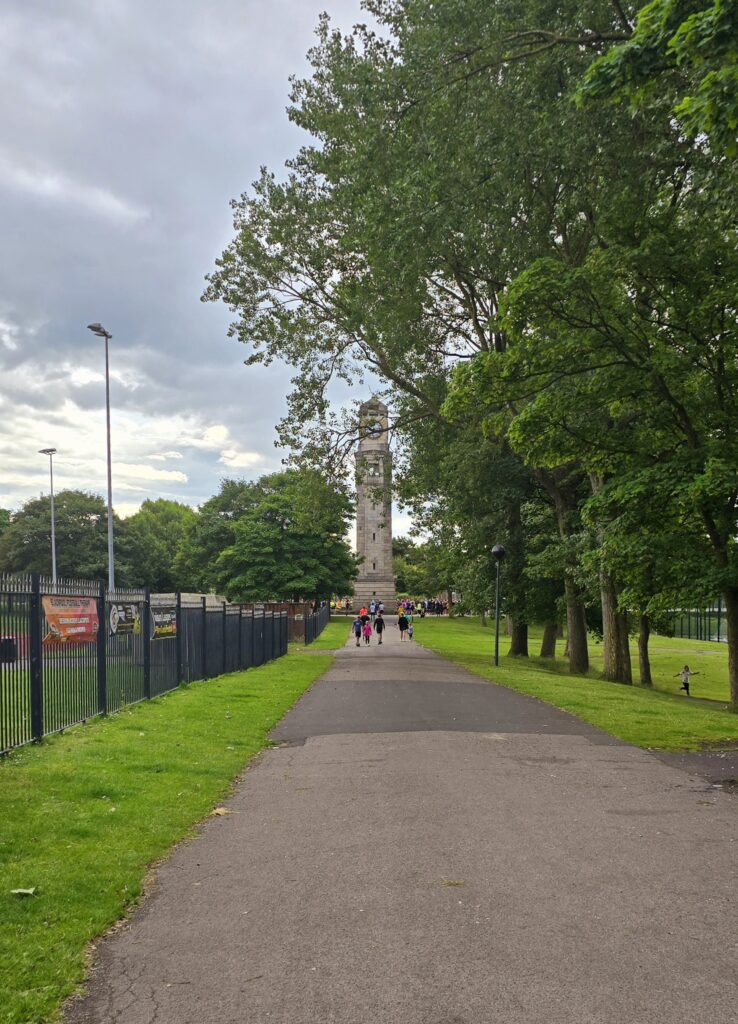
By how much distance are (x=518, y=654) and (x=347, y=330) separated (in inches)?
656

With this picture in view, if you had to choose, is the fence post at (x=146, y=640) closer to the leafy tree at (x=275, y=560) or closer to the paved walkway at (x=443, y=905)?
the paved walkway at (x=443, y=905)

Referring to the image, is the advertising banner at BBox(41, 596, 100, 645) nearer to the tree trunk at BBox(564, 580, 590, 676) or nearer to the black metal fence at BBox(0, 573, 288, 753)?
the black metal fence at BBox(0, 573, 288, 753)

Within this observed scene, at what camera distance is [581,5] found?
14578 mm

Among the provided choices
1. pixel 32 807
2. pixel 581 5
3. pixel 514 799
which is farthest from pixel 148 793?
pixel 581 5

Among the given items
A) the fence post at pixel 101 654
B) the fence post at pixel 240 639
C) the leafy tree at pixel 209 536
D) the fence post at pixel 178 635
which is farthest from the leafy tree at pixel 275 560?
the fence post at pixel 101 654

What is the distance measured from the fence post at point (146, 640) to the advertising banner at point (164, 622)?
388mm

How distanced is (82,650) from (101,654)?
864mm

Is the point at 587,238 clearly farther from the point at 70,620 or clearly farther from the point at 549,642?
the point at 549,642

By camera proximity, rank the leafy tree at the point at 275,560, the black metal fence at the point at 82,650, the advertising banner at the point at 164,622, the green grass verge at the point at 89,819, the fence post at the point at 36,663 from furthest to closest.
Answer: the leafy tree at the point at 275,560 → the advertising banner at the point at 164,622 → the fence post at the point at 36,663 → the black metal fence at the point at 82,650 → the green grass verge at the point at 89,819

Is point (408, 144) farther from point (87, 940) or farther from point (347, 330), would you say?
point (87, 940)

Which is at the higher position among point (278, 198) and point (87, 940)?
point (278, 198)

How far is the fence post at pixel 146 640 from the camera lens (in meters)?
15.1

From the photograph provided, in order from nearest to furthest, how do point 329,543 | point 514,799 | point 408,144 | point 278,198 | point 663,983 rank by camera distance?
point 663,983 < point 514,799 < point 408,144 < point 278,198 < point 329,543

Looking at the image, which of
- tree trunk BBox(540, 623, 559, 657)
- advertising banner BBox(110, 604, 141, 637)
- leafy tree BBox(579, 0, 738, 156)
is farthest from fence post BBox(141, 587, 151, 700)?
tree trunk BBox(540, 623, 559, 657)
